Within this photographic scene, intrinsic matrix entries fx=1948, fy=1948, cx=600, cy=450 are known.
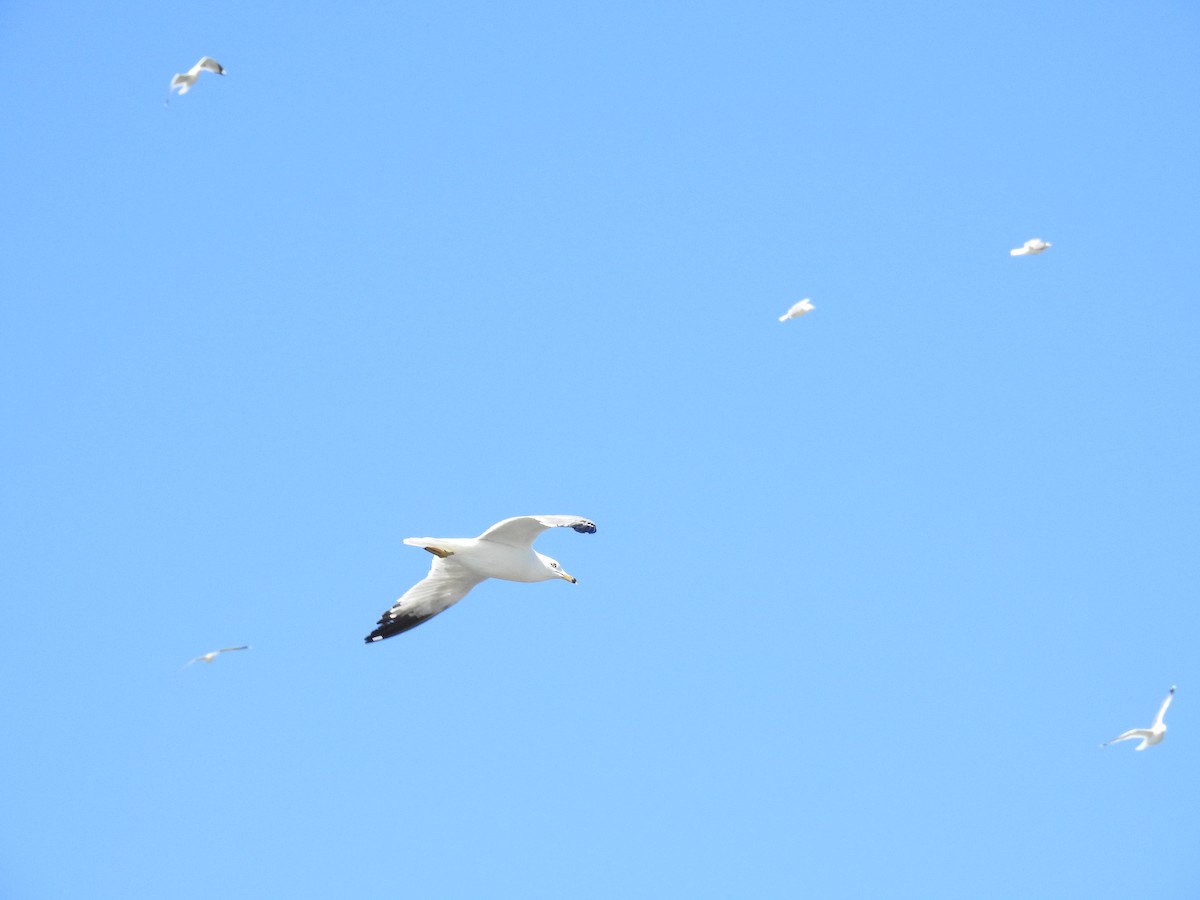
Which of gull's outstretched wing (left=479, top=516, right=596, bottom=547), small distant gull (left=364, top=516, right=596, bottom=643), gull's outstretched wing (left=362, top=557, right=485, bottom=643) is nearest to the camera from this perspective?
gull's outstretched wing (left=479, top=516, right=596, bottom=547)

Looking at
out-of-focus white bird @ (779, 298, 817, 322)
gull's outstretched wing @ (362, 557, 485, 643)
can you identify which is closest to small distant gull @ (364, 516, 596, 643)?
gull's outstretched wing @ (362, 557, 485, 643)

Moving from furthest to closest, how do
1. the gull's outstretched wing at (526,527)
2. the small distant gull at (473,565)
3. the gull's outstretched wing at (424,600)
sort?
1. the gull's outstretched wing at (424,600)
2. the small distant gull at (473,565)
3. the gull's outstretched wing at (526,527)

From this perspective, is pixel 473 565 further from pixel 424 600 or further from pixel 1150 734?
pixel 1150 734

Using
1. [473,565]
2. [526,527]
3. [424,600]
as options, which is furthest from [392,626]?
[526,527]

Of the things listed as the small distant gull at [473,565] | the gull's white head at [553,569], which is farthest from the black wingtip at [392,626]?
→ the gull's white head at [553,569]

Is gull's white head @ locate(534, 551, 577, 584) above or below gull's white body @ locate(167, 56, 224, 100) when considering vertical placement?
below

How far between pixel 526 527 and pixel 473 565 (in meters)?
0.93

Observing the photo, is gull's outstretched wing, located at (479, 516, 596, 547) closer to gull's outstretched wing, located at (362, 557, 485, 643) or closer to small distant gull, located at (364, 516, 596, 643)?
small distant gull, located at (364, 516, 596, 643)

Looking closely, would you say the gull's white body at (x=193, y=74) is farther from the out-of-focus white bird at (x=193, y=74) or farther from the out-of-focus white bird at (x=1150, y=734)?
the out-of-focus white bird at (x=1150, y=734)

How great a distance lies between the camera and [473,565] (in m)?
17.2

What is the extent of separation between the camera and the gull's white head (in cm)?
1728

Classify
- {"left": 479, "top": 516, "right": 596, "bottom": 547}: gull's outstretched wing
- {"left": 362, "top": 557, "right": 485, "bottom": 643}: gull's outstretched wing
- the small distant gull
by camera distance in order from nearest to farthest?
1. {"left": 479, "top": 516, "right": 596, "bottom": 547}: gull's outstretched wing
2. the small distant gull
3. {"left": 362, "top": 557, "right": 485, "bottom": 643}: gull's outstretched wing

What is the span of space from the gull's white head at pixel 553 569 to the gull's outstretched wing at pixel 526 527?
33cm

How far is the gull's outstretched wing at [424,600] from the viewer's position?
57.9 ft
